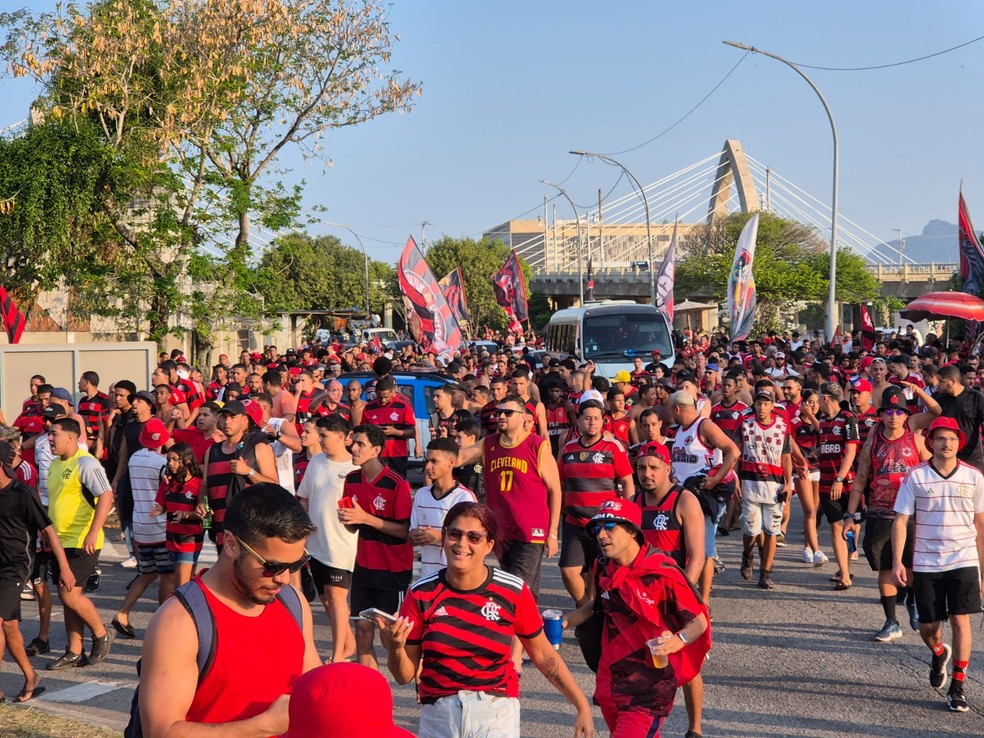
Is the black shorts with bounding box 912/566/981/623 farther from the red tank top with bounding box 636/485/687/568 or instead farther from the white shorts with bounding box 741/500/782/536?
the white shorts with bounding box 741/500/782/536

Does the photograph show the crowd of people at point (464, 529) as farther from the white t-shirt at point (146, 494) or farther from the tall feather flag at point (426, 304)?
the tall feather flag at point (426, 304)

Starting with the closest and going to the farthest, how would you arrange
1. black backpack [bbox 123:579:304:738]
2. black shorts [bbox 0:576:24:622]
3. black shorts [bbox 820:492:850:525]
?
black backpack [bbox 123:579:304:738]
black shorts [bbox 0:576:24:622]
black shorts [bbox 820:492:850:525]

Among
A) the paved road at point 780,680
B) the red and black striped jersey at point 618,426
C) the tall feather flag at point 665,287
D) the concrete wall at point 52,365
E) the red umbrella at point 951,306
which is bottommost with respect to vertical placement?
the paved road at point 780,680

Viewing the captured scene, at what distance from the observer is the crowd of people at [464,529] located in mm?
3084

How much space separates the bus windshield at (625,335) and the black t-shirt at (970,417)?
44.5 feet


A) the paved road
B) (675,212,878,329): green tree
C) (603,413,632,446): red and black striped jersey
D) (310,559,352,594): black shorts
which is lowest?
the paved road

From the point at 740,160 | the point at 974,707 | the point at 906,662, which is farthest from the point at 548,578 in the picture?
the point at 740,160

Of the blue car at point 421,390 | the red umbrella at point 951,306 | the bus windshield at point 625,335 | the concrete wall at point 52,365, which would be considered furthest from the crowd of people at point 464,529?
the bus windshield at point 625,335

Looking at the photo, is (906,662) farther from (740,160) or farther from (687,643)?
(740,160)

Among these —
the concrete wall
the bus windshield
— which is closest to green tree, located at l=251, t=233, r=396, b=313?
the bus windshield

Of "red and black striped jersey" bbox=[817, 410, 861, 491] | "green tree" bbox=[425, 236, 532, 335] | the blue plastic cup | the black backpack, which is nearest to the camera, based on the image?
the black backpack

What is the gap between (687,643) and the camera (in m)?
5.00

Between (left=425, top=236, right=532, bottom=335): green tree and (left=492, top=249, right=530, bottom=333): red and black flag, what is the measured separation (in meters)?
40.2

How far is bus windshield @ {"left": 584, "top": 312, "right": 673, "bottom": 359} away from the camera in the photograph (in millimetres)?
24844
